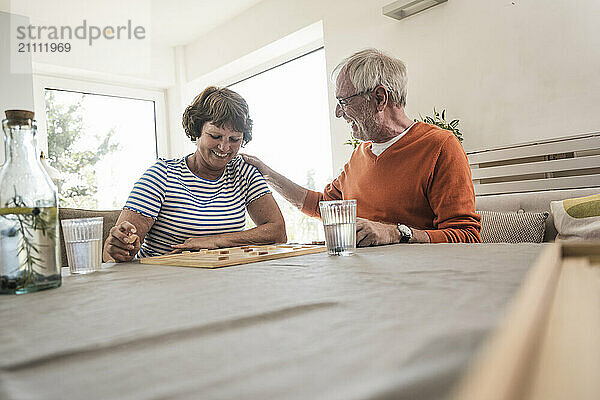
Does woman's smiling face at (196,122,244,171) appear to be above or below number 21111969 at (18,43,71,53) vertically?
below

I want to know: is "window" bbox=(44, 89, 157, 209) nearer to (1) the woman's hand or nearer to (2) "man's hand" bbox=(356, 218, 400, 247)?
(1) the woman's hand

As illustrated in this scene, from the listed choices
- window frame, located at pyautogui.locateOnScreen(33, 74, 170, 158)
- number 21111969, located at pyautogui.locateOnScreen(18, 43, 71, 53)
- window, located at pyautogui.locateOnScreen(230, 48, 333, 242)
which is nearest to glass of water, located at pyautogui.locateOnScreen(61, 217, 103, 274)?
window, located at pyautogui.locateOnScreen(230, 48, 333, 242)

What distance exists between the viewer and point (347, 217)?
848 mm

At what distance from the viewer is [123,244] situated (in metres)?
0.98

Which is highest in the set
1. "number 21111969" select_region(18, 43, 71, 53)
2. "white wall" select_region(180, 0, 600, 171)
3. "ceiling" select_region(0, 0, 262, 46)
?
"ceiling" select_region(0, 0, 262, 46)

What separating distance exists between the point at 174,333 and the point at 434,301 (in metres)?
0.21

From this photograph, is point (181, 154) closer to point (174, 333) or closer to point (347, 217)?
point (347, 217)

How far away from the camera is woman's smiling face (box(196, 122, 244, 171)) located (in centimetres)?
148

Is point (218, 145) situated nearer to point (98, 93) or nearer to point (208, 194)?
point (208, 194)

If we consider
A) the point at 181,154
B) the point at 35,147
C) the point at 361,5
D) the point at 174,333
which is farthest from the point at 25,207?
the point at 181,154

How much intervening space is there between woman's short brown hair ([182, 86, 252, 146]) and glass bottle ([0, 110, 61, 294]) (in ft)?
2.92

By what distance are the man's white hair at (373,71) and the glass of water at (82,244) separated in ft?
3.36

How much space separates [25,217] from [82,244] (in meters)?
0.23

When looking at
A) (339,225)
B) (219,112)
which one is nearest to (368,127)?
(219,112)
